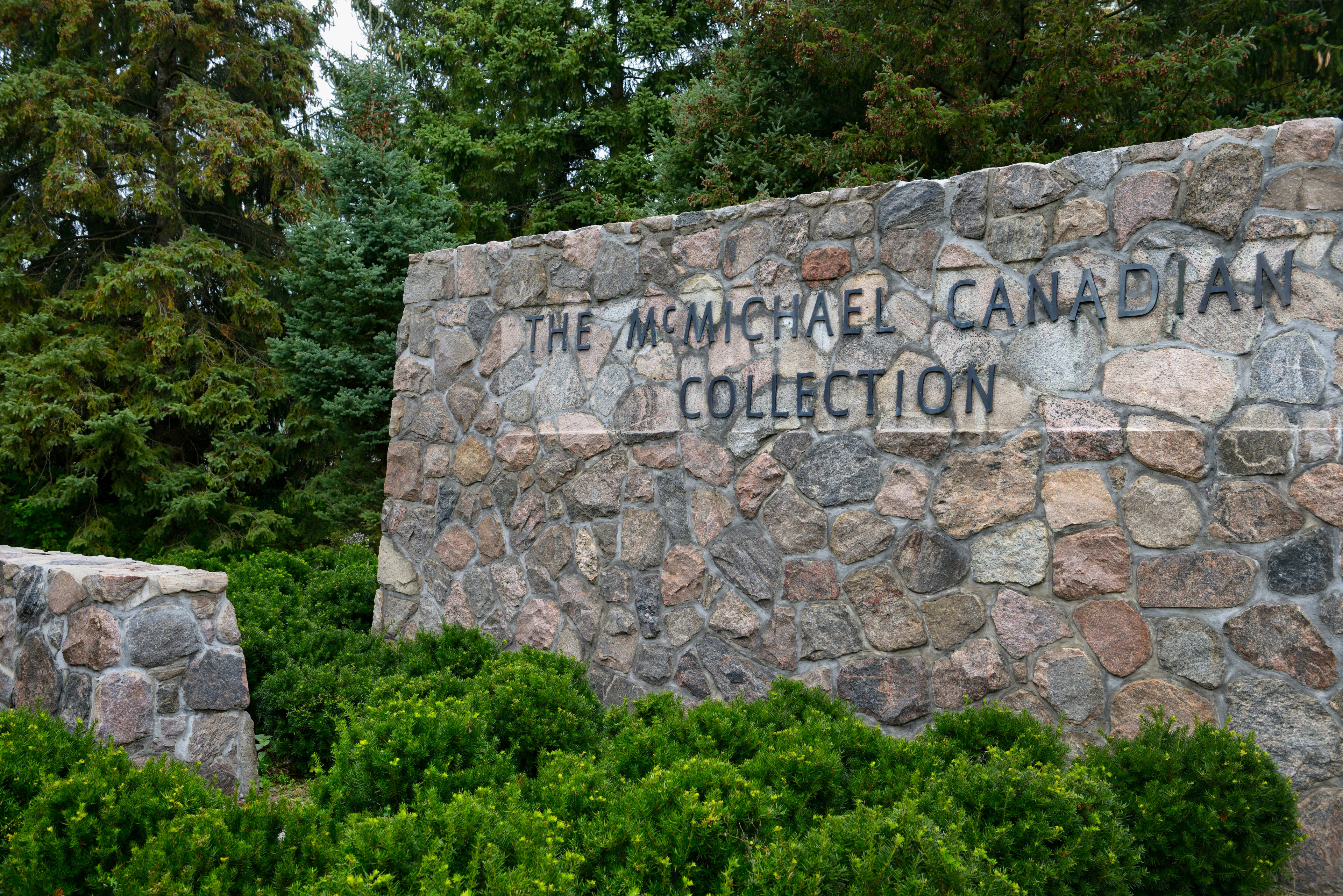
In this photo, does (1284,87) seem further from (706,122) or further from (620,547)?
(620,547)

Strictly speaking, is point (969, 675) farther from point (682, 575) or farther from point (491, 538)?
point (491, 538)

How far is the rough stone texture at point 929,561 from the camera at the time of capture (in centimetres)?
394

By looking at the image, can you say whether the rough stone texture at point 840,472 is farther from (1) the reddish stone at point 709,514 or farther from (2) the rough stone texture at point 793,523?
(1) the reddish stone at point 709,514

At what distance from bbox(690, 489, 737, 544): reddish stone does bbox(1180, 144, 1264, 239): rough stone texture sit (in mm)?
2376

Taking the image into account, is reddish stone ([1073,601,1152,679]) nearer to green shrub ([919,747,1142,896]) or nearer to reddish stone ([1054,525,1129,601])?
reddish stone ([1054,525,1129,601])

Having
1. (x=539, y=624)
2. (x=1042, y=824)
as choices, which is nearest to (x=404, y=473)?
(x=539, y=624)

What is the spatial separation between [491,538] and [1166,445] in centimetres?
368

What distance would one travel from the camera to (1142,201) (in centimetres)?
361

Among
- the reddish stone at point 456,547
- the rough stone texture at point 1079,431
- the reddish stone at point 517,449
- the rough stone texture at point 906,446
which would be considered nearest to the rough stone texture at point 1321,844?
the rough stone texture at point 906,446

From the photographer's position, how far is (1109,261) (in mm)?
3664

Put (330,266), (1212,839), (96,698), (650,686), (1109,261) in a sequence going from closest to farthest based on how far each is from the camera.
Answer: (1212,839) → (1109,261) → (96,698) → (650,686) → (330,266)

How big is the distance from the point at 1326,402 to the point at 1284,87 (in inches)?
253

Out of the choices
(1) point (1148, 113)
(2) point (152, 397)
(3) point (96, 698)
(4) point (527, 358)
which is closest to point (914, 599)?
(4) point (527, 358)

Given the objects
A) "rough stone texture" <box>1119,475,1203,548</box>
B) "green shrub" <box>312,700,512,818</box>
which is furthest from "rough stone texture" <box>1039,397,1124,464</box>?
"green shrub" <box>312,700,512,818</box>
